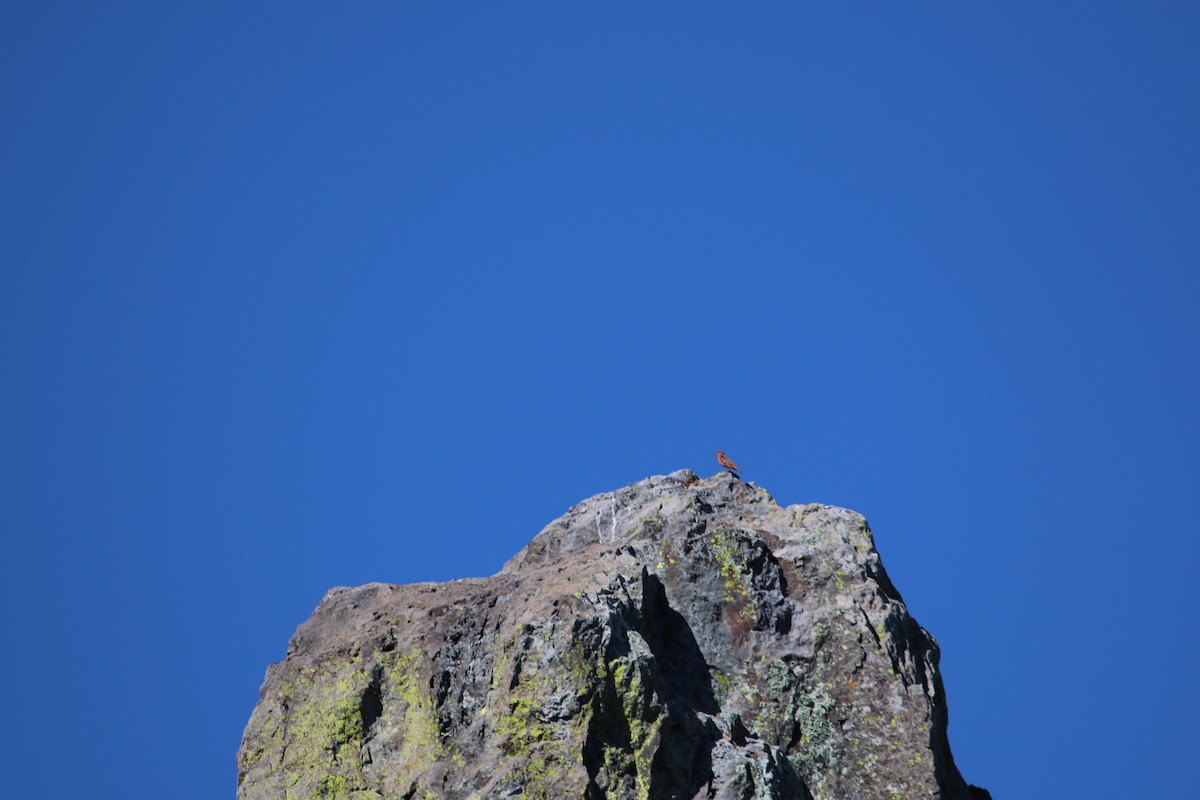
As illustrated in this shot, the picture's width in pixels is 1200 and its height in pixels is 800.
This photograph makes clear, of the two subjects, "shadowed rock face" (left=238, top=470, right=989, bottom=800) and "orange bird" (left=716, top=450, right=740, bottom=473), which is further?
"orange bird" (left=716, top=450, right=740, bottom=473)

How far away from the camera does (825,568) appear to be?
16.0 meters

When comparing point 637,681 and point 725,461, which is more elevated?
point 725,461

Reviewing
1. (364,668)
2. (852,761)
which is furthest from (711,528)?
(364,668)

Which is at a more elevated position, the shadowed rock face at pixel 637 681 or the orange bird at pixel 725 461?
the orange bird at pixel 725 461

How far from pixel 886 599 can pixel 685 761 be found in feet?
12.0

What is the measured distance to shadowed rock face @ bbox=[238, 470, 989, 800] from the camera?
43.8 ft

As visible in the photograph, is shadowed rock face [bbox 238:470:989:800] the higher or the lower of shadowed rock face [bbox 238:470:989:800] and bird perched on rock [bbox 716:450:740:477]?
the lower

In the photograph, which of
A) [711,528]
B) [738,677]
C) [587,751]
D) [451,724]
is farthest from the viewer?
[711,528]

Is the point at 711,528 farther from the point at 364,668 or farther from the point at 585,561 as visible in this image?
the point at 364,668

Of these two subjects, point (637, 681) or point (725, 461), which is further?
point (725, 461)

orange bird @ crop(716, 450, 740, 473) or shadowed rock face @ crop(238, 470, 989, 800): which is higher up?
orange bird @ crop(716, 450, 740, 473)

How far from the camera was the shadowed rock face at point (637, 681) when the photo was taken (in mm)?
13336

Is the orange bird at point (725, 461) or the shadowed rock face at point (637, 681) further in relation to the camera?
the orange bird at point (725, 461)

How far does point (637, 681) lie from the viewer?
13.4m
